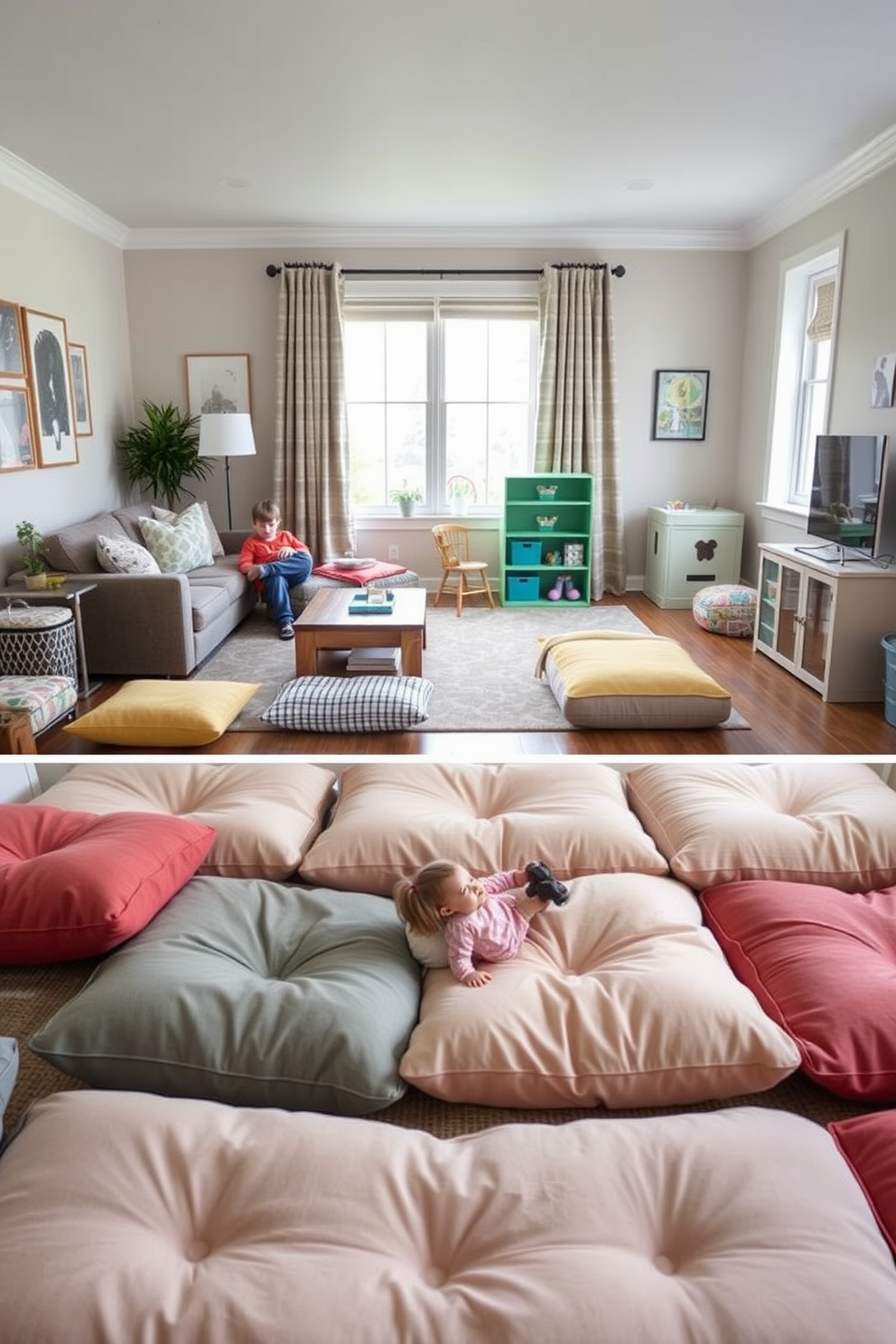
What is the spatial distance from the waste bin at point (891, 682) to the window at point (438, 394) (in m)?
2.57

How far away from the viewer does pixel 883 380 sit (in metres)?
3.19

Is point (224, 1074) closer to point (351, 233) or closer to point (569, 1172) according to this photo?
point (569, 1172)

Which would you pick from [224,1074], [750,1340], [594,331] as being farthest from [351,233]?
[750,1340]

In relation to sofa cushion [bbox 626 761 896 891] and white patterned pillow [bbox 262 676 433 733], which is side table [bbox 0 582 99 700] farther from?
sofa cushion [bbox 626 761 896 891]

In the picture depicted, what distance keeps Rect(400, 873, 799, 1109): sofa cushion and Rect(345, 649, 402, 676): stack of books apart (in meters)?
2.02

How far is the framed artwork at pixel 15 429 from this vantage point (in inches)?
132

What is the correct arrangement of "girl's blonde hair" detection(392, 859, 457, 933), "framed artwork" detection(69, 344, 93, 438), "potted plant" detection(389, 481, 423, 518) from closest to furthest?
"girl's blonde hair" detection(392, 859, 457, 933)
"framed artwork" detection(69, 344, 93, 438)
"potted plant" detection(389, 481, 423, 518)

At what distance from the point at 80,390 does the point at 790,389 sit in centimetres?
327

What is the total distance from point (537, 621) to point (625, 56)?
222 cm

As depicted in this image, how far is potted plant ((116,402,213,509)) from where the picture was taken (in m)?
4.55

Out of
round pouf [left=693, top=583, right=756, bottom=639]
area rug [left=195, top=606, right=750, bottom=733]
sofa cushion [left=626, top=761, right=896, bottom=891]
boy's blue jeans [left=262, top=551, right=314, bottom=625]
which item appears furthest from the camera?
boy's blue jeans [left=262, top=551, right=314, bottom=625]

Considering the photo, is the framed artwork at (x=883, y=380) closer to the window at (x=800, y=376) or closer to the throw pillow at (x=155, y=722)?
the window at (x=800, y=376)

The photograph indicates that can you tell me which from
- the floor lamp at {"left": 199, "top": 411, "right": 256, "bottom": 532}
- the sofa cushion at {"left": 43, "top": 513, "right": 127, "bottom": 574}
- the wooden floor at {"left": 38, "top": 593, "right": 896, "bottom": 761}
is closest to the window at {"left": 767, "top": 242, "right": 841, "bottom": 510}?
the wooden floor at {"left": 38, "top": 593, "right": 896, "bottom": 761}

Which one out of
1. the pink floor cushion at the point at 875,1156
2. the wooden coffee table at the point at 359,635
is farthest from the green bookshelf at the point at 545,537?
the pink floor cushion at the point at 875,1156
